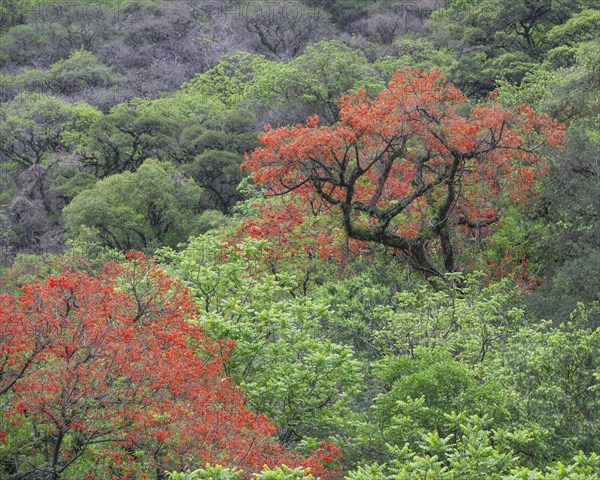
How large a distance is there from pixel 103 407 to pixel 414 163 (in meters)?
9.88

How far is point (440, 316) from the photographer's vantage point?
11.4 meters

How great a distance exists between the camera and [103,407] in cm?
759

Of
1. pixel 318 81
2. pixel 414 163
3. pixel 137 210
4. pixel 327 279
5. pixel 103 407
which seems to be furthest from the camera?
pixel 318 81

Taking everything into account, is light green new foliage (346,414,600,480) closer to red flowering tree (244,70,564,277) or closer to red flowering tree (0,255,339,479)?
red flowering tree (0,255,339,479)

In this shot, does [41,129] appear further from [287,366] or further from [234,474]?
[234,474]

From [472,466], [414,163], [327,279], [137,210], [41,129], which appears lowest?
[137,210]

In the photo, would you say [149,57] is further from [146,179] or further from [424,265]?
[424,265]

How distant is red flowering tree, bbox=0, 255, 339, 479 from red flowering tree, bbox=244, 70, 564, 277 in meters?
6.51

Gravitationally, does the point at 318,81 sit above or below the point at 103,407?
below

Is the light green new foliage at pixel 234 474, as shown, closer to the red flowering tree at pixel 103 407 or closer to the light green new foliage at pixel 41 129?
the red flowering tree at pixel 103 407

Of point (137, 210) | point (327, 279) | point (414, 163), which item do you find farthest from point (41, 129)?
point (414, 163)

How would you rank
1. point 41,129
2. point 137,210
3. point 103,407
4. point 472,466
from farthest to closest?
point 41,129
point 137,210
point 103,407
point 472,466

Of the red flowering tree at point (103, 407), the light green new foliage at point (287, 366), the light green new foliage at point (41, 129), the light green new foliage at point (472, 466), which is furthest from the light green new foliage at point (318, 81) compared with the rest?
the light green new foliage at point (472, 466)

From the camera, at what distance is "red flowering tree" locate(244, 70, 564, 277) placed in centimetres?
1416
